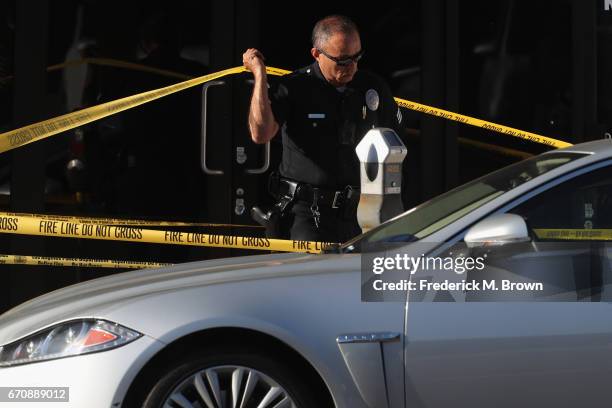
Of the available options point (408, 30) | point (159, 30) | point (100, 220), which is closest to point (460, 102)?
point (408, 30)

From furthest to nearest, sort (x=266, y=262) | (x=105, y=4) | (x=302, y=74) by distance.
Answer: (x=105, y=4), (x=302, y=74), (x=266, y=262)

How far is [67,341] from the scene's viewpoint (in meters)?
3.90

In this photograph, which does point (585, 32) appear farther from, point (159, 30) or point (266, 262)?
point (266, 262)

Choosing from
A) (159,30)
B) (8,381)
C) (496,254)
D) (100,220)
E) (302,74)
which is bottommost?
(8,381)

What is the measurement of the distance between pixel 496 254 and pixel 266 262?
91 centimetres

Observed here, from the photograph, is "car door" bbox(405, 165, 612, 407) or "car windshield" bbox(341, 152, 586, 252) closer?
"car door" bbox(405, 165, 612, 407)

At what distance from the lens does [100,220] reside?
23.8ft

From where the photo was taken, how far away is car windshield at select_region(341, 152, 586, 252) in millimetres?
4234

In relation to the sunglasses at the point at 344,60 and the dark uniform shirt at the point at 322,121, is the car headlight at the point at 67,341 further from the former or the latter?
the sunglasses at the point at 344,60

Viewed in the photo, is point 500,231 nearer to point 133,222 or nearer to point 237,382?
point 237,382

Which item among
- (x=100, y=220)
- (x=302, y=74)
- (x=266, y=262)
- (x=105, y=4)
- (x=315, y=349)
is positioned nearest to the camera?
(x=315, y=349)

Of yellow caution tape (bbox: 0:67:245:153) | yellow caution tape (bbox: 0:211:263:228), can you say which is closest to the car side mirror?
yellow caution tape (bbox: 0:67:245:153)

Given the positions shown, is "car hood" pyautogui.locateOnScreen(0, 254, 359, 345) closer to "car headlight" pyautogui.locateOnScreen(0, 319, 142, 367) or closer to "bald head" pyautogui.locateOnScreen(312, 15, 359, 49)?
"car headlight" pyautogui.locateOnScreen(0, 319, 142, 367)

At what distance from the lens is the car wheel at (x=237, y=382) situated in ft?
12.5
